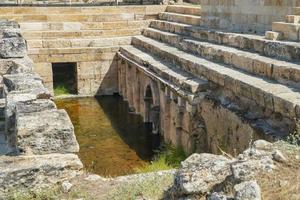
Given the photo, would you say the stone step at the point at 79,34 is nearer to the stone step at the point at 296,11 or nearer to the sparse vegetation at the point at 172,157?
the sparse vegetation at the point at 172,157

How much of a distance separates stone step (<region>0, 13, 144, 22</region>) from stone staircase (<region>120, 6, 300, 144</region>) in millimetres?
4736

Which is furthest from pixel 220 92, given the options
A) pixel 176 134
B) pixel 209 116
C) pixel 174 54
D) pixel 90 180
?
pixel 90 180

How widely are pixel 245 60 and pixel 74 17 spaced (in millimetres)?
11002

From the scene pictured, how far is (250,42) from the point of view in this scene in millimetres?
9789

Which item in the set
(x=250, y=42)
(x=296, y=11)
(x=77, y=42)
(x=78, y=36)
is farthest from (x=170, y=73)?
(x=78, y=36)

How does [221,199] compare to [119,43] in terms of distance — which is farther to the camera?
[119,43]

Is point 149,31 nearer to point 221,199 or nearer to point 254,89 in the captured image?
point 254,89

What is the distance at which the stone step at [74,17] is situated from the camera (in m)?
18.2

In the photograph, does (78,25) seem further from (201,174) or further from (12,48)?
(201,174)

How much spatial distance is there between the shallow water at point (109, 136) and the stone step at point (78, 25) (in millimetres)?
2814

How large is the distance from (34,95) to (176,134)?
527cm

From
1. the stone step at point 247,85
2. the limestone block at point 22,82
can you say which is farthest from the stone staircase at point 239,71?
the limestone block at point 22,82

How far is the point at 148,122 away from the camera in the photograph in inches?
575

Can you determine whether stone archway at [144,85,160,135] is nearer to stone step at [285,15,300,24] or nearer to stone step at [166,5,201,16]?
stone step at [166,5,201,16]
